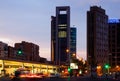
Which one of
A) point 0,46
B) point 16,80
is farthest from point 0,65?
point 16,80

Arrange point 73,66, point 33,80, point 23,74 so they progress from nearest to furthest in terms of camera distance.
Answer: point 33,80 < point 23,74 < point 73,66

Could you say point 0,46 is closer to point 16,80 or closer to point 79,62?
point 79,62

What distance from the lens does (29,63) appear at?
176 m

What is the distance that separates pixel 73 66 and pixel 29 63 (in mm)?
35173

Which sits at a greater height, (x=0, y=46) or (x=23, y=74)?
(x=0, y=46)

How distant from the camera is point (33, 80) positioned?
189 ft

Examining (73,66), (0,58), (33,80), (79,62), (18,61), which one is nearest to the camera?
(33,80)

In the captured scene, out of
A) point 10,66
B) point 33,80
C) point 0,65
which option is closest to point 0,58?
point 0,65

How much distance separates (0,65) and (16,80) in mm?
91384

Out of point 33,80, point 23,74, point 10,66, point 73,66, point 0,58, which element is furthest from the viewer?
point 10,66

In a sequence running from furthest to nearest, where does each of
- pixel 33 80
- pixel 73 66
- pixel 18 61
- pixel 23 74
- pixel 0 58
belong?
pixel 18 61 < pixel 73 66 < pixel 0 58 < pixel 23 74 < pixel 33 80

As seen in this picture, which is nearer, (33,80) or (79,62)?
(33,80)

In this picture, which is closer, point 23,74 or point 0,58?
point 23,74

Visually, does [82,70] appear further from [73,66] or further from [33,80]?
[33,80]
